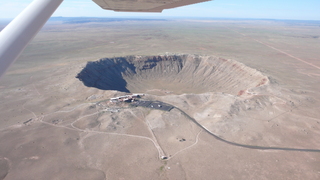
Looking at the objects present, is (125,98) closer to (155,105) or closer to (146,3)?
(155,105)

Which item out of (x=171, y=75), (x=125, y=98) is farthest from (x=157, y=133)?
(x=171, y=75)

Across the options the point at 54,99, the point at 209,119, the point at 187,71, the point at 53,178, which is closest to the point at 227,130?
the point at 209,119

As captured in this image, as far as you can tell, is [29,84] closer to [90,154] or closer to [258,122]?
[90,154]

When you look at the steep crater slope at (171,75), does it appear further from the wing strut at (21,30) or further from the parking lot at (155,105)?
the wing strut at (21,30)

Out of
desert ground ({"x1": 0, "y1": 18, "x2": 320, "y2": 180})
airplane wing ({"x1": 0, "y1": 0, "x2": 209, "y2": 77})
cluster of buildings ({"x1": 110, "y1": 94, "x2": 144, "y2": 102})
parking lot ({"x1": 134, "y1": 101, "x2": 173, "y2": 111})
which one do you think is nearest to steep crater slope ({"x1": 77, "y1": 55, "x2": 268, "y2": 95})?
desert ground ({"x1": 0, "y1": 18, "x2": 320, "y2": 180})

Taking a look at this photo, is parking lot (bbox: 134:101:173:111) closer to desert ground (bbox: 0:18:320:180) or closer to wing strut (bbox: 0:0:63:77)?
desert ground (bbox: 0:18:320:180)

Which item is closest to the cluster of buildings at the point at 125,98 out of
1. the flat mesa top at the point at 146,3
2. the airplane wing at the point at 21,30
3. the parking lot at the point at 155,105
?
the parking lot at the point at 155,105

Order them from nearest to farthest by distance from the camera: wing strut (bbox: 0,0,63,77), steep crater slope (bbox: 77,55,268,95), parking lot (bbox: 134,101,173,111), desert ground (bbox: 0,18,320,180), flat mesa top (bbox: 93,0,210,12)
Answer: wing strut (bbox: 0,0,63,77)
flat mesa top (bbox: 93,0,210,12)
desert ground (bbox: 0,18,320,180)
parking lot (bbox: 134,101,173,111)
steep crater slope (bbox: 77,55,268,95)
